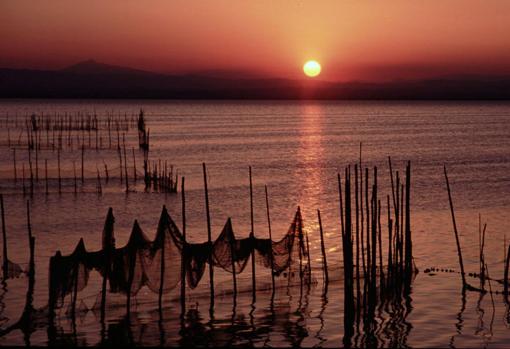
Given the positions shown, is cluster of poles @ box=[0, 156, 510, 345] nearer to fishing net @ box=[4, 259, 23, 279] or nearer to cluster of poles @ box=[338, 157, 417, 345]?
cluster of poles @ box=[338, 157, 417, 345]

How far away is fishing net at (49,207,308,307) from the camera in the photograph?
47.2ft

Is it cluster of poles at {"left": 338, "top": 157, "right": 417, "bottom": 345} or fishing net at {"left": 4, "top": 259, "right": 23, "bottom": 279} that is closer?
cluster of poles at {"left": 338, "top": 157, "right": 417, "bottom": 345}

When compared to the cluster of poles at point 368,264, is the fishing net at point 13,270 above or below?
below

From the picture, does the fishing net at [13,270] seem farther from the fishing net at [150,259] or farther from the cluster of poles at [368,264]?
the cluster of poles at [368,264]

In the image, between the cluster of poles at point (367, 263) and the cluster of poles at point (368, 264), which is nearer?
the cluster of poles at point (368, 264)

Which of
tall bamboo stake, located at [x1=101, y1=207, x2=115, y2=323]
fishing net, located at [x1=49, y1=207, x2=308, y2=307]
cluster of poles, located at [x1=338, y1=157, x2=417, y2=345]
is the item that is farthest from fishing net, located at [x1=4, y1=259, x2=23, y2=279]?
cluster of poles, located at [x1=338, y1=157, x2=417, y2=345]

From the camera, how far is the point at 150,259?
15219mm

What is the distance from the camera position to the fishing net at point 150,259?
14375mm

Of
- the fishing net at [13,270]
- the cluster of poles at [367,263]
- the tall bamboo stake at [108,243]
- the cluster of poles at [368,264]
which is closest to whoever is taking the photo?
the cluster of poles at [368,264]

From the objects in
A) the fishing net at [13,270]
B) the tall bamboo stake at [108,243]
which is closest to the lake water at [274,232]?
the fishing net at [13,270]

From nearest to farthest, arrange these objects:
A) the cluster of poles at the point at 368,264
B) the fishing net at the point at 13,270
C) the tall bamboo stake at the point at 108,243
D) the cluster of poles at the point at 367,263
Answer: the cluster of poles at the point at 368,264, the cluster of poles at the point at 367,263, the tall bamboo stake at the point at 108,243, the fishing net at the point at 13,270

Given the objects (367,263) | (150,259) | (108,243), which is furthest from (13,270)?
(367,263)

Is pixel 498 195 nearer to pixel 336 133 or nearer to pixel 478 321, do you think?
pixel 478 321

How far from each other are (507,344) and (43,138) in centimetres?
6163
